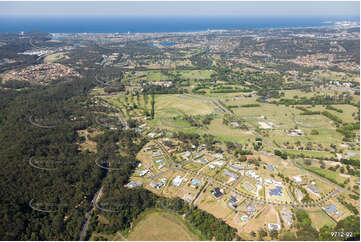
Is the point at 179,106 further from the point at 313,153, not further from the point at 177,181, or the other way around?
the point at 313,153

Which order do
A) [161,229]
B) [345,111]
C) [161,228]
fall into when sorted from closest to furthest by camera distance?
[161,229] < [161,228] < [345,111]

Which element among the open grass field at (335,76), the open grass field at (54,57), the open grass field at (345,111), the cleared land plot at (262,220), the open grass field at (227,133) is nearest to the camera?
the cleared land plot at (262,220)

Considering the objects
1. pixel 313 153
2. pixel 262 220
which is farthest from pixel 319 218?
pixel 313 153

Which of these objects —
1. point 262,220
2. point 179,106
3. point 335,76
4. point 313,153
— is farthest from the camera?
point 335,76

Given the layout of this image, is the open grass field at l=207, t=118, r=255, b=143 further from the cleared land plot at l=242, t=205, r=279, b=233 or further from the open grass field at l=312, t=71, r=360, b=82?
the open grass field at l=312, t=71, r=360, b=82

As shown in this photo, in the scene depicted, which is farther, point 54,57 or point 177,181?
point 54,57

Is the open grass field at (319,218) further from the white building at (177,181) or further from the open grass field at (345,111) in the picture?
the open grass field at (345,111)

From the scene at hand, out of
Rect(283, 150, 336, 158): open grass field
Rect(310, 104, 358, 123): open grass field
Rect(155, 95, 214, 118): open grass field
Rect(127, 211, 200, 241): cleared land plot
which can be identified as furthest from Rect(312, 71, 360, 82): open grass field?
Rect(127, 211, 200, 241): cleared land plot

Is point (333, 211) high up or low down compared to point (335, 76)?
down

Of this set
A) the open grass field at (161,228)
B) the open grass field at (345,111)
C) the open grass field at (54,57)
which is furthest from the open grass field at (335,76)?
the open grass field at (54,57)

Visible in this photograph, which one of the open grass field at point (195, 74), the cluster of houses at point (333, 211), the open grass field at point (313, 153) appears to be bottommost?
the cluster of houses at point (333, 211)

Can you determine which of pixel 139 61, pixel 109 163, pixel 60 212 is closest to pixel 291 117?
pixel 109 163
